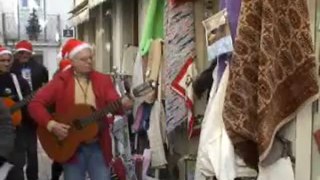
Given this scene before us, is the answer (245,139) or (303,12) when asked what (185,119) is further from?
(303,12)

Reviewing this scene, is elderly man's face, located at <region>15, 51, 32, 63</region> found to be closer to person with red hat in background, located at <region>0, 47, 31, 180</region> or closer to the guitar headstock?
person with red hat in background, located at <region>0, 47, 31, 180</region>

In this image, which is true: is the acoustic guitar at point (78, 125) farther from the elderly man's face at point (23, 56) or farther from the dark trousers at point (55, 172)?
the elderly man's face at point (23, 56)

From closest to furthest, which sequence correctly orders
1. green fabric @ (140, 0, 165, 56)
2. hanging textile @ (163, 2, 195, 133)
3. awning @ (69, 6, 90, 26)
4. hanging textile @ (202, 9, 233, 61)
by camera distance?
hanging textile @ (202, 9, 233, 61) < hanging textile @ (163, 2, 195, 133) < green fabric @ (140, 0, 165, 56) < awning @ (69, 6, 90, 26)

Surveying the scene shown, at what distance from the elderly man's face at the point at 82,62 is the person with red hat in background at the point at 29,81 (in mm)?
1984

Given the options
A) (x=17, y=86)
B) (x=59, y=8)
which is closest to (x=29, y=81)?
(x=17, y=86)

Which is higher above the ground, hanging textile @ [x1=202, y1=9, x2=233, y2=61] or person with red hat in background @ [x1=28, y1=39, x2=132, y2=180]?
hanging textile @ [x1=202, y1=9, x2=233, y2=61]

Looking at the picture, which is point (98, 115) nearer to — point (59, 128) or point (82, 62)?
point (59, 128)

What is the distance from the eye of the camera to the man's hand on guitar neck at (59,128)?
462cm

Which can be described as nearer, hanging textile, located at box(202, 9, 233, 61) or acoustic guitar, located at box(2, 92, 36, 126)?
hanging textile, located at box(202, 9, 233, 61)

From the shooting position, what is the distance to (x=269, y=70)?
2.77 m

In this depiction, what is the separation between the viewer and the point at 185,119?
492 centimetres

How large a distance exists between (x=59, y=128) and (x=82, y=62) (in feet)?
1.82

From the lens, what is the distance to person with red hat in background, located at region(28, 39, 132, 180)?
465 cm

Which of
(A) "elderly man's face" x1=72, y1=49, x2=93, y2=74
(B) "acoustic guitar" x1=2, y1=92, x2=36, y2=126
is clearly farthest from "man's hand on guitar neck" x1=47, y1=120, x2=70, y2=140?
(B) "acoustic guitar" x1=2, y1=92, x2=36, y2=126
